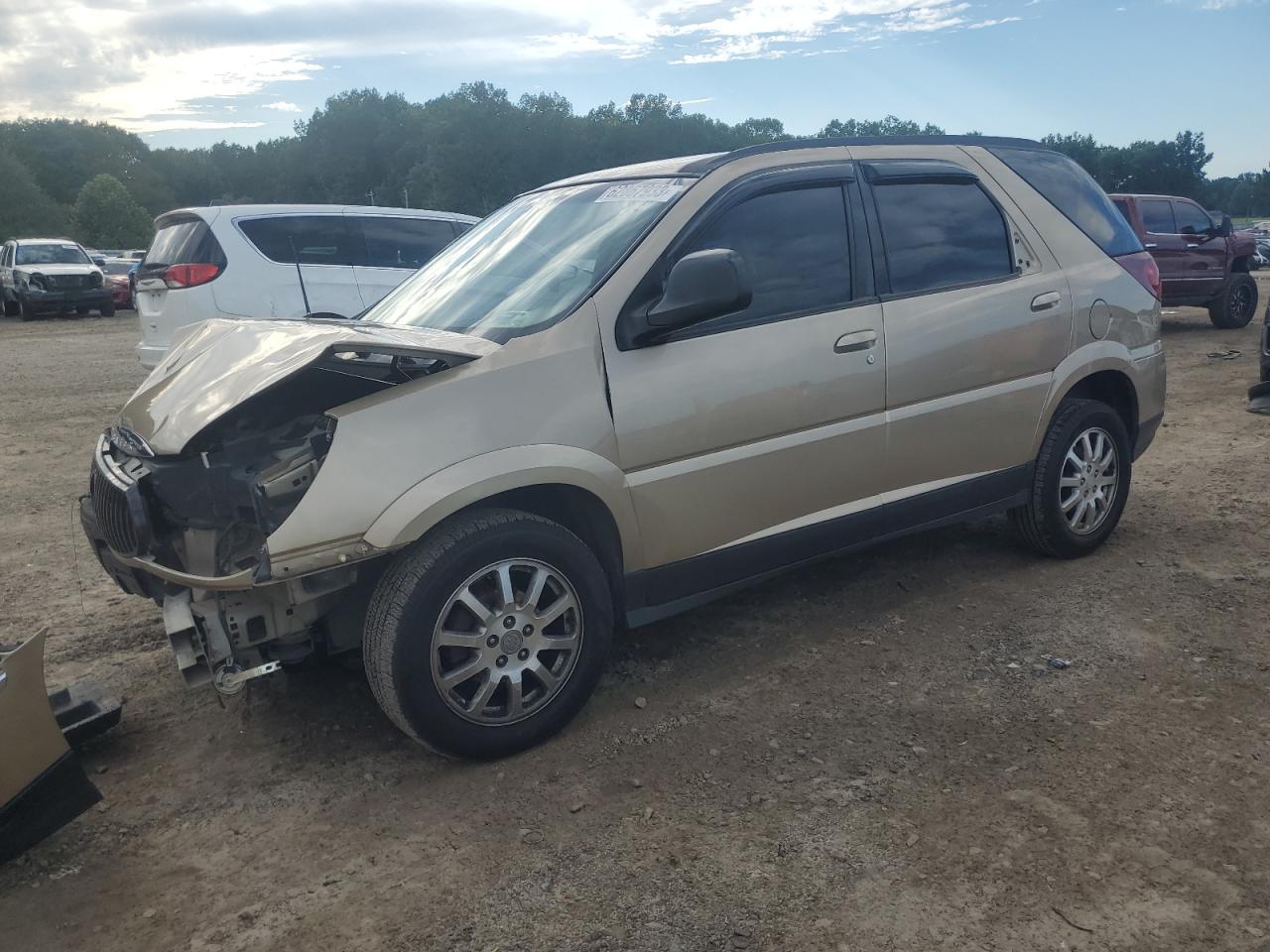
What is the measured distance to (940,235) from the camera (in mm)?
4305

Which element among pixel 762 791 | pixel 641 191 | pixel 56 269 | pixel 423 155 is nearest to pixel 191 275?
pixel 641 191

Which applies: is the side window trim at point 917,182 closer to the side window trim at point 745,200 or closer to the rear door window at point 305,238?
the side window trim at point 745,200

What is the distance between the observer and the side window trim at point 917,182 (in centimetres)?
408

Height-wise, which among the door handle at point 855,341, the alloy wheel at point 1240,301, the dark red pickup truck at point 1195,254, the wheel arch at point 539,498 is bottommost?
the alloy wheel at point 1240,301

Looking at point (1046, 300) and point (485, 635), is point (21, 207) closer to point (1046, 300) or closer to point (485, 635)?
point (1046, 300)

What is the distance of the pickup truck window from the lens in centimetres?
1420

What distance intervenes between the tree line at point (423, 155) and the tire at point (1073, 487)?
70957 mm

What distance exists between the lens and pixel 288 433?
329cm

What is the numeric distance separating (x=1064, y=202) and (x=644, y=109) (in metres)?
91.9

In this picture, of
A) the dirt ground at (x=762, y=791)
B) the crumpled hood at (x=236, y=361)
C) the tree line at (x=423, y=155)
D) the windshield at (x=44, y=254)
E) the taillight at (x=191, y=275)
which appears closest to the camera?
the dirt ground at (x=762, y=791)

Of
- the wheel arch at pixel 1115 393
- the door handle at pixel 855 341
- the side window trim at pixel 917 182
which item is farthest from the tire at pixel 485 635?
the wheel arch at pixel 1115 393

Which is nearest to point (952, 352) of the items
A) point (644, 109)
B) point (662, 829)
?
point (662, 829)

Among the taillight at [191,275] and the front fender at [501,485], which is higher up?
the taillight at [191,275]

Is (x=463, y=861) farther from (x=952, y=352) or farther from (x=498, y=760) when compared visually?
(x=952, y=352)
